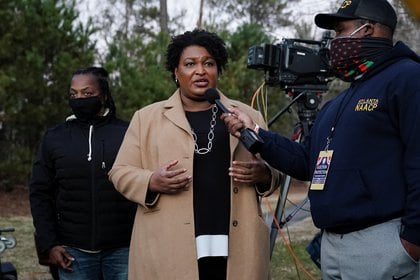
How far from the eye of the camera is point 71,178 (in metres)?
3.83

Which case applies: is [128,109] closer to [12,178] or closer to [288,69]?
[12,178]

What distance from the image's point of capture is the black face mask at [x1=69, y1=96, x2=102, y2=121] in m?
3.92

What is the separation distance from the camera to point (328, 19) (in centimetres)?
311

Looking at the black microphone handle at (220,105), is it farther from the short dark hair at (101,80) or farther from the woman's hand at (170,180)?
the short dark hair at (101,80)

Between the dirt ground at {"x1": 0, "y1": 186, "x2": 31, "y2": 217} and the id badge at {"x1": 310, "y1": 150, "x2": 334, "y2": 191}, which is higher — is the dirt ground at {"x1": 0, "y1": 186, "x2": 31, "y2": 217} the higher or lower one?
the lower one

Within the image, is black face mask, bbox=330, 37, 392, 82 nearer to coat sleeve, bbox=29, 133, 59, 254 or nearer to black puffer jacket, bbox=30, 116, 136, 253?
black puffer jacket, bbox=30, 116, 136, 253

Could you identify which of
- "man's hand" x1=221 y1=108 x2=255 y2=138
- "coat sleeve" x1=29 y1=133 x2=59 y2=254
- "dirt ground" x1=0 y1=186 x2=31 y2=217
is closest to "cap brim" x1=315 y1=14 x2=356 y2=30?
"man's hand" x1=221 y1=108 x2=255 y2=138

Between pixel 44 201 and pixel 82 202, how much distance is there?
26cm

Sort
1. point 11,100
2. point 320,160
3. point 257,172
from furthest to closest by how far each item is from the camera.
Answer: point 11,100 < point 257,172 < point 320,160

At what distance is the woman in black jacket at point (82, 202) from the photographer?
150 inches

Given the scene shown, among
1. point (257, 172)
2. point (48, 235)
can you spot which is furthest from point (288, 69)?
point (48, 235)

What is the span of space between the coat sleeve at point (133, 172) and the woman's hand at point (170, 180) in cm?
5

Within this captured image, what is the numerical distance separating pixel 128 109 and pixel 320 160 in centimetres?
1224

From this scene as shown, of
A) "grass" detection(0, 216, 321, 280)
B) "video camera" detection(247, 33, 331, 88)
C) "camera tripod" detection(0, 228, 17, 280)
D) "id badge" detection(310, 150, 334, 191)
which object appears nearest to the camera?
"id badge" detection(310, 150, 334, 191)
